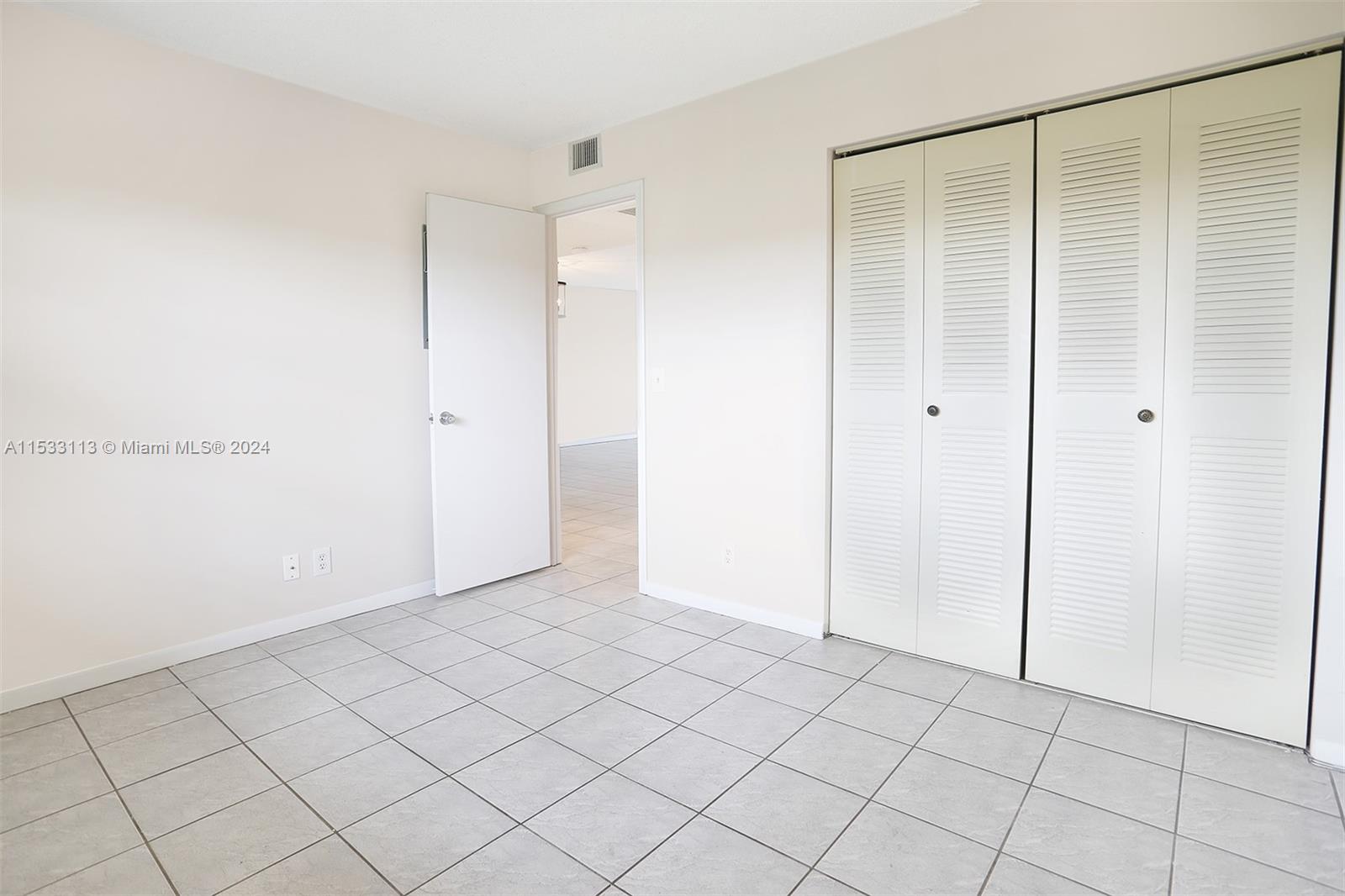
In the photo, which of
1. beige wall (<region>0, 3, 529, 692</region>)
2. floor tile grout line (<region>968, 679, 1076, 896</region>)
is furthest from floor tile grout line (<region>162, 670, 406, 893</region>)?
floor tile grout line (<region>968, 679, 1076, 896</region>)

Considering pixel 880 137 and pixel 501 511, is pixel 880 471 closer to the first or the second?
pixel 880 137

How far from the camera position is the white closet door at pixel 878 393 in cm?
288

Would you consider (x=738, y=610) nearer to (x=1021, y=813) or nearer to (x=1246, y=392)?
(x=1021, y=813)

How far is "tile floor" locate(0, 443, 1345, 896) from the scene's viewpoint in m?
1.70

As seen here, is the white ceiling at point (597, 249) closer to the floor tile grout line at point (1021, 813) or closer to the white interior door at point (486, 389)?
the white interior door at point (486, 389)

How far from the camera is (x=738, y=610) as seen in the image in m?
3.48

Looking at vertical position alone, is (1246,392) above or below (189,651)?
above

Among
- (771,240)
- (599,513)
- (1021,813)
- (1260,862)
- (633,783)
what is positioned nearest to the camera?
(1260,862)

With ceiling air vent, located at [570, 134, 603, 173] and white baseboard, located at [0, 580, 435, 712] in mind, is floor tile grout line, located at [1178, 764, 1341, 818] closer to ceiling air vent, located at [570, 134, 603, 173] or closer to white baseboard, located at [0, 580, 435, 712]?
white baseboard, located at [0, 580, 435, 712]

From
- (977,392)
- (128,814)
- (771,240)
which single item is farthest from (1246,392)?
(128,814)

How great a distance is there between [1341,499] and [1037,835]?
1358 mm

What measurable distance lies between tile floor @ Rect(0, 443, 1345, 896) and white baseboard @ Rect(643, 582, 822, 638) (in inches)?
6.1

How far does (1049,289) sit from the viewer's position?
255 centimetres

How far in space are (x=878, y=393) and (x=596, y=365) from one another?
8872 millimetres
